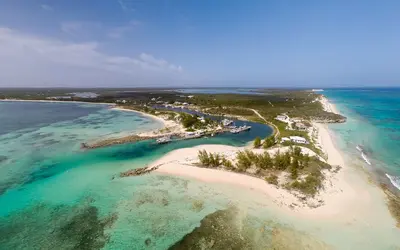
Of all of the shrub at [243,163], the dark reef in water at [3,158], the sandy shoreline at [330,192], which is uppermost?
the shrub at [243,163]

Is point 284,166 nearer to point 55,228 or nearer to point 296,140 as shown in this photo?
point 296,140

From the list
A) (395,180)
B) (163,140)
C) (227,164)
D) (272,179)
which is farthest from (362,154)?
(163,140)

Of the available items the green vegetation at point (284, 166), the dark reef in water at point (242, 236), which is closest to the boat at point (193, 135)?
the green vegetation at point (284, 166)

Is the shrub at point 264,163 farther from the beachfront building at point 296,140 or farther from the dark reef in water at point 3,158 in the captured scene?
the dark reef in water at point 3,158

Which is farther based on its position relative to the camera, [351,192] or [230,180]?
[230,180]

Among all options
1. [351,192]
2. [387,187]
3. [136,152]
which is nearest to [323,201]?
[351,192]

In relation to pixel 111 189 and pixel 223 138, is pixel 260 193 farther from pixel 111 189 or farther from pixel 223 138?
pixel 223 138
